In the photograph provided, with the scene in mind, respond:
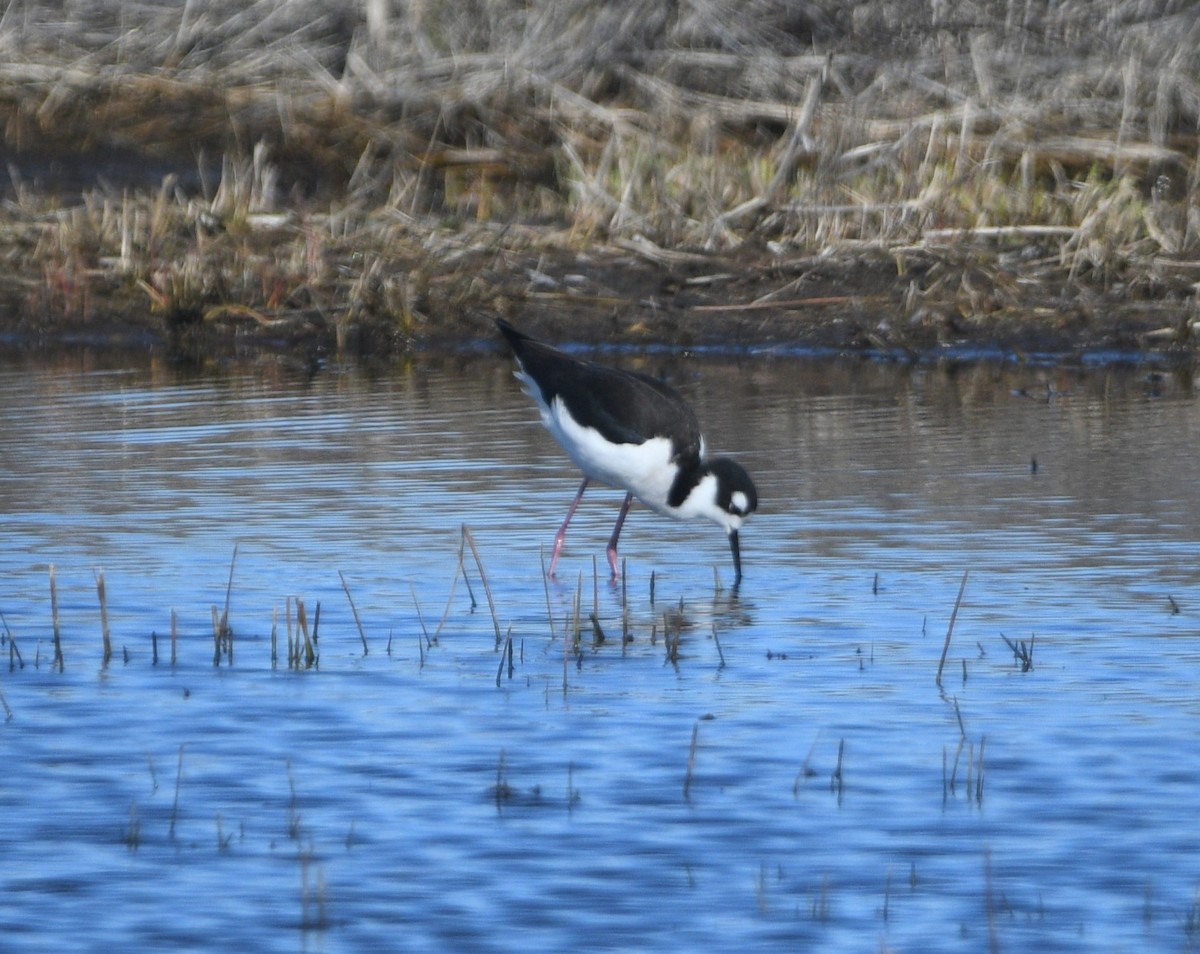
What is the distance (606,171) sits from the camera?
54.6ft

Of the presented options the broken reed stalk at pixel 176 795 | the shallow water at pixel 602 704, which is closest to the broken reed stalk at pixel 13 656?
the shallow water at pixel 602 704

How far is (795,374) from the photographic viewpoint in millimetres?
14289

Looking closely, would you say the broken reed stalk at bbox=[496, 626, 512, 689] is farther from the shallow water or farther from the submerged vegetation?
the submerged vegetation

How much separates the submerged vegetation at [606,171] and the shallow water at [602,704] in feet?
12.1

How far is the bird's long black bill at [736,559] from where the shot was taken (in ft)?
28.1

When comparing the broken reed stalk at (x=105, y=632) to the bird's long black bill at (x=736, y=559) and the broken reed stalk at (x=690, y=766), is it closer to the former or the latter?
the broken reed stalk at (x=690, y=766)

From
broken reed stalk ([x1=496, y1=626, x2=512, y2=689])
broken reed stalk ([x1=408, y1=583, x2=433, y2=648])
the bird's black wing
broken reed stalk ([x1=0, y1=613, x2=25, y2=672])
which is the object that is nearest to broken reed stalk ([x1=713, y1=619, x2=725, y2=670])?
broken reed stalk ([x1=496, y1=626, x2=512, y2=689])

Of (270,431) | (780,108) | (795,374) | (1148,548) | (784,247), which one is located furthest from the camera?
(780,108)

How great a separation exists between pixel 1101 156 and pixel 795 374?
414cm

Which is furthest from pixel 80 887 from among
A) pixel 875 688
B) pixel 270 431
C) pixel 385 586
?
pixel 270 431

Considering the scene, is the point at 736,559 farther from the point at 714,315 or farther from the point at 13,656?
the point at 714,315

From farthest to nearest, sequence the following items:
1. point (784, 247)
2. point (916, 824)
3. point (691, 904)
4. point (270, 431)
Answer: point (784, 247) → point (270, 431) → point (916, 824) → point (691, 904)

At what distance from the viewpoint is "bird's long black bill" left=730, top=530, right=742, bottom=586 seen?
8.57m

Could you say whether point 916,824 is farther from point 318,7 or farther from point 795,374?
point 318,7
